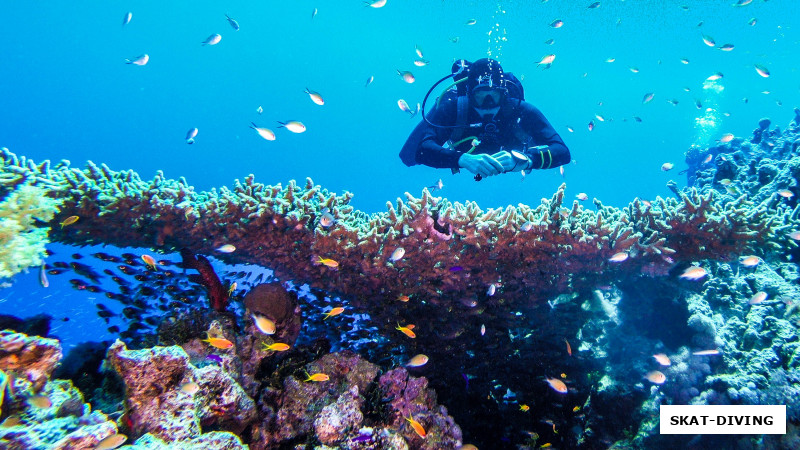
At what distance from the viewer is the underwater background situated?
129ft

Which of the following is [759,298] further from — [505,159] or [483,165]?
[483,165]

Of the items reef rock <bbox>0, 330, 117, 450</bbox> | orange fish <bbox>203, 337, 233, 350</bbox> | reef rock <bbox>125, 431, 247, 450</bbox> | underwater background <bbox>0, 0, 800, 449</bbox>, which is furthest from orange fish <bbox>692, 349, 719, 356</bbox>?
underwater background <bbox>0, 0, 800, 449</bbox>

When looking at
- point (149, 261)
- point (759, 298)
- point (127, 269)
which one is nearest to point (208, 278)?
point (149, 261)

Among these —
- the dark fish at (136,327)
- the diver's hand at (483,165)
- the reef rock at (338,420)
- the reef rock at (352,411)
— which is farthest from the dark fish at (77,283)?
the diver's hand at (483,165)

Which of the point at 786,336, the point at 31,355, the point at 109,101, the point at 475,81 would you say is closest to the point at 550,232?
the point at 786,336

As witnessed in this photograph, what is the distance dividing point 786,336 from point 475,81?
607 centimetres

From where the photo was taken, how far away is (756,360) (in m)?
4.41

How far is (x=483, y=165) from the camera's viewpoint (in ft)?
16.4

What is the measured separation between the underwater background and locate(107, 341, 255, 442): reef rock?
26705 millimetres

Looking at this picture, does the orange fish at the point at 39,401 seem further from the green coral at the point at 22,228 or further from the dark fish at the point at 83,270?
the dark fish at the point at 83,270

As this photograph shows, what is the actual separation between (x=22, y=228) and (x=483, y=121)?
677cm

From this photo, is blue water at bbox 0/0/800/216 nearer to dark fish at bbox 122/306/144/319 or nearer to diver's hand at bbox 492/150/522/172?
diver's hand at bbox 492/150/522/172

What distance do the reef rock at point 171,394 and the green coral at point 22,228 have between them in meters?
1.50
